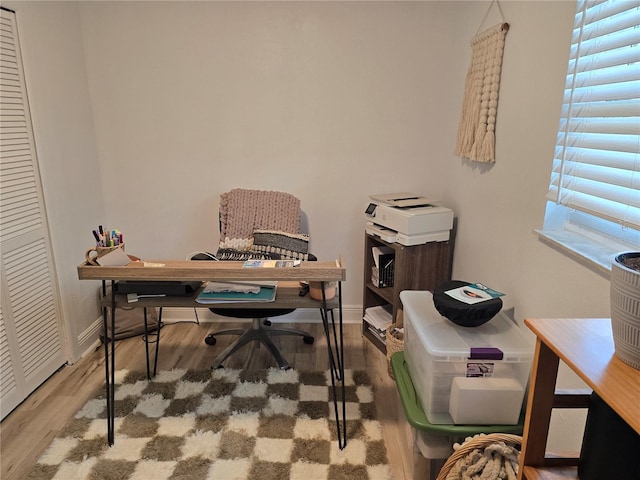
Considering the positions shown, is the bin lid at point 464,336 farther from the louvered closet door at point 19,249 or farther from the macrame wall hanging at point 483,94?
the louvered closet door at point 19,249

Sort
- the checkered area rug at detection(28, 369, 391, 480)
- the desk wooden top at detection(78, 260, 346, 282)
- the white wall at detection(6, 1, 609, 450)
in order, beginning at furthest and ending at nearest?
the white wall at detection(6, 1, 609, 450) < the checkered area rug at detection(28, 369, 391, 480) < the desk wooden top at detection(78, 260, 346, 282)

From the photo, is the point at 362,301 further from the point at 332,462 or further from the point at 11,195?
the point at 11,195

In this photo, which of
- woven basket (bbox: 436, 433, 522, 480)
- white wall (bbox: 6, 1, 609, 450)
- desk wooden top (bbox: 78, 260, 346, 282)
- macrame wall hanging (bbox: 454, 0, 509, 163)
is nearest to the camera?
woven basket (bbox: 436, 433, 522, 480)

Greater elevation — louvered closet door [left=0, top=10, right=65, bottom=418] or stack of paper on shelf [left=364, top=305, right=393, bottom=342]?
louvered closet door [left=0, top=10, right=65, bottom=418]

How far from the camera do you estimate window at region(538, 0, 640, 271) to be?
1312mm

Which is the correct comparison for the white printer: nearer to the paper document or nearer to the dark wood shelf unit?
the dark wood shelf unit

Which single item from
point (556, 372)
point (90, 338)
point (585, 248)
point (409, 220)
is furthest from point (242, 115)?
point (556, 372)

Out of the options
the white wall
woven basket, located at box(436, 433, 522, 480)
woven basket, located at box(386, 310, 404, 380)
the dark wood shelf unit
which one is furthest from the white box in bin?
the dark wood shelf unit

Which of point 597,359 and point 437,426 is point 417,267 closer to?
point 437,426

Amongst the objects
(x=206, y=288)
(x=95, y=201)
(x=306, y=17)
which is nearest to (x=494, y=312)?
(x=206, y=288)

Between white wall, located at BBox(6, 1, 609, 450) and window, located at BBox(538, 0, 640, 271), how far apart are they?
27.5 inches

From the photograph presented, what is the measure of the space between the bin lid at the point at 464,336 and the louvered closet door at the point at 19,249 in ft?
6.57

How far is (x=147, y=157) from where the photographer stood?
2.96 meters

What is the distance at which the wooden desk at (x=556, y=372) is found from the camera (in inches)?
29.5
